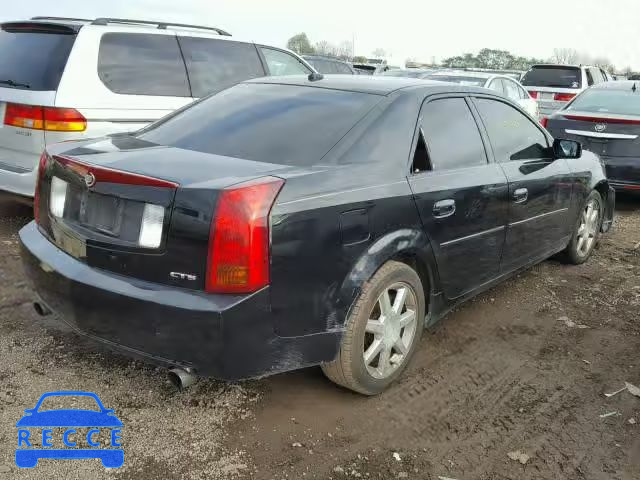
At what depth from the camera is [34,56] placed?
17.4 ft

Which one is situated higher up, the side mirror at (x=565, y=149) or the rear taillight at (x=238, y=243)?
the side mirror at (x=565, y=149)

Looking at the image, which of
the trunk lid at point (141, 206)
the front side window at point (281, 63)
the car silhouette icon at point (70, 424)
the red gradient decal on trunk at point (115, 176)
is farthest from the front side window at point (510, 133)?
the front side window at point (281, 63)

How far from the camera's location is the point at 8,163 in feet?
17.0

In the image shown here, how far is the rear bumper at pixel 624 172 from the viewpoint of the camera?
7438 mm

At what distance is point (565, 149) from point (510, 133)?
0.69 meters

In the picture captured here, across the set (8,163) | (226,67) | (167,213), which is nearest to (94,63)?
(8,163)

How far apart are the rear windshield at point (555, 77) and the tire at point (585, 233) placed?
32.9ft

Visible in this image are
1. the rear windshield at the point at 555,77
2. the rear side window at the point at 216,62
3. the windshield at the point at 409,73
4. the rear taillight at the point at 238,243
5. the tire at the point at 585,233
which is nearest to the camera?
the rear taillight at the point at 238,243

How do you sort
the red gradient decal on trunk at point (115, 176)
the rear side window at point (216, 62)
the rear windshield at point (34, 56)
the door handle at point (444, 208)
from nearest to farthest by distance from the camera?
the red gradient decal on trunk at point (115, 176)
the door handle at point (444, 208)
the rear windshield at point (34, 56)
the rear side window at point (216, 62)

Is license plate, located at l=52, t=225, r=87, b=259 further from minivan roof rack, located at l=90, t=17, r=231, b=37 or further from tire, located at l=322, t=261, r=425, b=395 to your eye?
minivan roof rack, located at l=90, t=17, r=231, b=37

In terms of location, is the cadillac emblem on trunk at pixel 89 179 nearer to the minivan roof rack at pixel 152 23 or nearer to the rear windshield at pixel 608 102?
the minivan roof rack at pixel 152 23

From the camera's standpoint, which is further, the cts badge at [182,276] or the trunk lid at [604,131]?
the trunk lid at [604,131]

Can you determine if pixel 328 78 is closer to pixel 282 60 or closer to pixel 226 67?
pixel 226 67

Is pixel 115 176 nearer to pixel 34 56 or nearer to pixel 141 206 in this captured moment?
pixel 141 206
